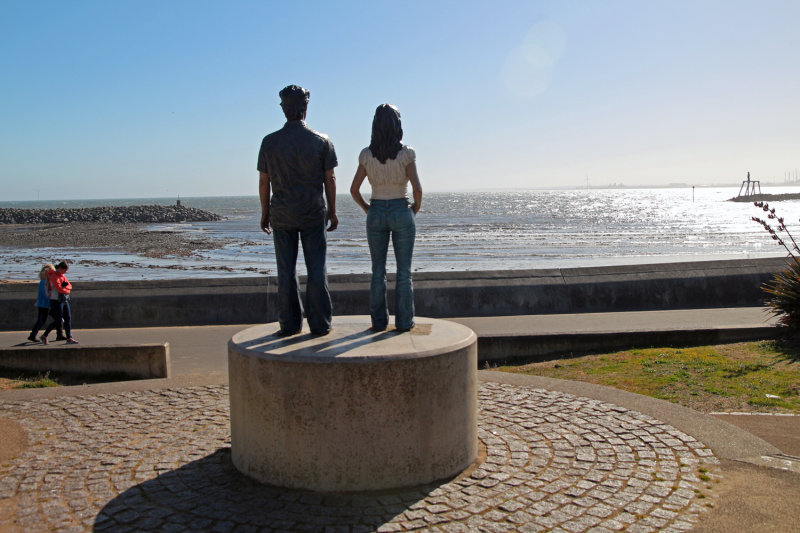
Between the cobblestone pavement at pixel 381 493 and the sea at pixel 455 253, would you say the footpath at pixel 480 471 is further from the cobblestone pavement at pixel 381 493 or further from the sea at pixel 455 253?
the sea at pixel 455 253

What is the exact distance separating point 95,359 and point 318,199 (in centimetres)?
519

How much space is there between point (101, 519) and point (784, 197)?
17852 centimetres

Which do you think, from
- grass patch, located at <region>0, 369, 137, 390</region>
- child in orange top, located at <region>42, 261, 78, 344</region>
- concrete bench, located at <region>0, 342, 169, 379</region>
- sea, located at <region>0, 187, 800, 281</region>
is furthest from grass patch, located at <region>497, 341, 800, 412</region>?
sea, located at <region>0, 187, 800, 281</region>

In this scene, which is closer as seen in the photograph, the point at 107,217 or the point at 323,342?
the point at 323,342

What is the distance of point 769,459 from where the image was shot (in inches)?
198

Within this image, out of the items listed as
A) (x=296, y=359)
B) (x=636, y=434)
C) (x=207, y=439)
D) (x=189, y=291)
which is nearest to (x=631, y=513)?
(x=636, y=434)

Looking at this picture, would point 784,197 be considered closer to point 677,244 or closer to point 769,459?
point 677,244

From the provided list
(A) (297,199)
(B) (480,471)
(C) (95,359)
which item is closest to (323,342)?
(A) (297,199)

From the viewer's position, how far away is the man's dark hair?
5.51 metres

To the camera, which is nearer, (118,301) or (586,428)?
(586,428)

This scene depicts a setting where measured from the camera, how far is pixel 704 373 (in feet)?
26.0

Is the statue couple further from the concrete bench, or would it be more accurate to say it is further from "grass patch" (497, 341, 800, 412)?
the concrete bench

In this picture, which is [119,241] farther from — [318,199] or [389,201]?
[389,201]

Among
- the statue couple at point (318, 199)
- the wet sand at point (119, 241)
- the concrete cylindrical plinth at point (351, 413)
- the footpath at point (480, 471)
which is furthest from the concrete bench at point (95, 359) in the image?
the wet sand at point (119, 241)
